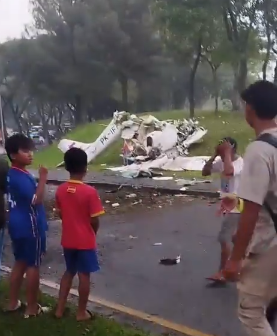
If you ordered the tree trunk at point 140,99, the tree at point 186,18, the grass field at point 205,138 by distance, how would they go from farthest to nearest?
1. the tree trunk at point 140,99
2. the tree at point 186,18
3. the grass field at point 205,138

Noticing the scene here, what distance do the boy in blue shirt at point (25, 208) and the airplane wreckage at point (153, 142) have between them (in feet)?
43.2

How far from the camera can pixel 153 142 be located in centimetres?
1980

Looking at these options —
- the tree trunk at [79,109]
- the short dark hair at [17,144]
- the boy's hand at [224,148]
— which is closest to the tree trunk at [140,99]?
the tree trunk at [79,109]

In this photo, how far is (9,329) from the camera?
4.72m

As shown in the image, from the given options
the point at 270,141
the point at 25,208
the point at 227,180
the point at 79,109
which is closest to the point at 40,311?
the point at 25,208

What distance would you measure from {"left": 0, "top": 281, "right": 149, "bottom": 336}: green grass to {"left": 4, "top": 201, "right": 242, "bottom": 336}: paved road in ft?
2.19

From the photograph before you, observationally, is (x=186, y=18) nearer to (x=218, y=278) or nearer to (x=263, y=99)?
(x=218, y=278)

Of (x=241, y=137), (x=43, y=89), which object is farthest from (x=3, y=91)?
(x=241, y=137)

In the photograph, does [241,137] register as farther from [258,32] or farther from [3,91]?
[3,91]

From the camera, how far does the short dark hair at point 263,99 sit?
11.1 feet

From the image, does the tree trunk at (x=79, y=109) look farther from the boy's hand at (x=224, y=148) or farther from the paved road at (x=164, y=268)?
the boy's hand at (x=224, y=148)

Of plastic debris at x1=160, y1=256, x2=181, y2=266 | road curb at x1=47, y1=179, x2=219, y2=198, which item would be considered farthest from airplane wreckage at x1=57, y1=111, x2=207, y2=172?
plastic debris at x1=160, y1=256, x2=181, y2=266

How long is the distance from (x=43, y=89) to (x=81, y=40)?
5244 mm

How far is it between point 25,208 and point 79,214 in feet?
1.52
